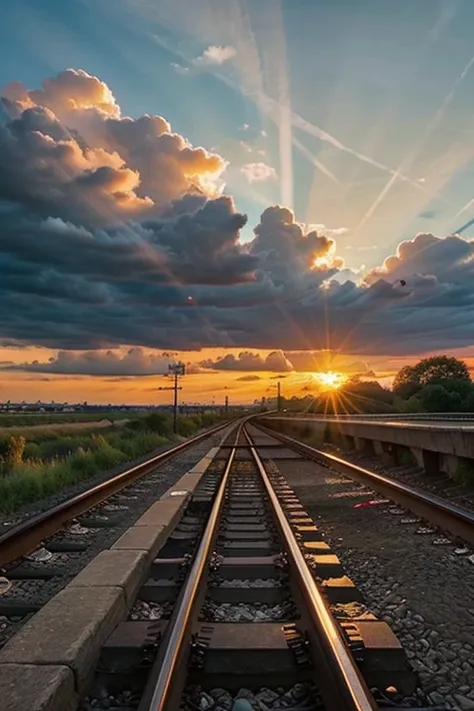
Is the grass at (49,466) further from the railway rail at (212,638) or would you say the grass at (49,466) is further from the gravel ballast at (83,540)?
the railway rail at (212,638)

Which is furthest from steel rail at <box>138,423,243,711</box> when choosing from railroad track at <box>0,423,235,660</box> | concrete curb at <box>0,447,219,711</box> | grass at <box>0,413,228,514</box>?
grass at <box>0,413,228,514</box>

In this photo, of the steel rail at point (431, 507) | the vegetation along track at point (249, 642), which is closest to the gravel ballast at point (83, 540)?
the vegetation along track at point (249, 642)

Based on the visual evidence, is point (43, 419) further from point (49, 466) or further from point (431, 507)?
point (431, 507)

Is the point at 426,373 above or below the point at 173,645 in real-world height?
above

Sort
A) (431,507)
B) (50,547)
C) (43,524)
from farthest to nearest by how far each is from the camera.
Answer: (431,507), (43,524), (50,547)

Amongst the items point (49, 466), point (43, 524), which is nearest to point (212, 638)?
point (43, 524)

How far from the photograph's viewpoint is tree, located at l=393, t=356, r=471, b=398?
4879 inches

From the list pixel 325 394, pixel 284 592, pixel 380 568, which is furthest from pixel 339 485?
pixel 325 394

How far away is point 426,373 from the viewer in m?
129

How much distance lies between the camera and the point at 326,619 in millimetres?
4379

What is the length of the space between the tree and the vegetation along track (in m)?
118

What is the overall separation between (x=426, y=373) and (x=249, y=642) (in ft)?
426

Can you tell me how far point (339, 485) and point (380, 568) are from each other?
733 cm

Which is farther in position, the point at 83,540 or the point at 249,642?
the point at 83,540
